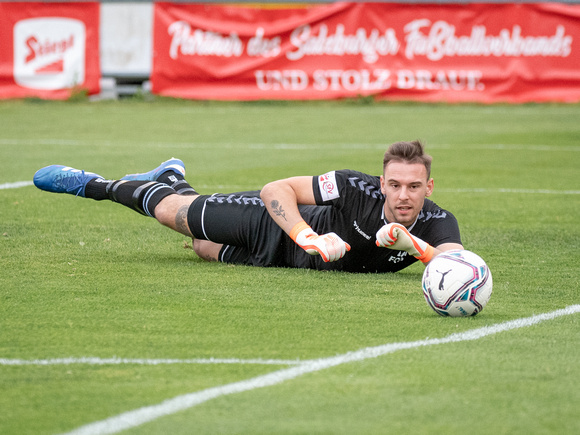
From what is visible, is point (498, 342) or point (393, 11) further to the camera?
point (393, 11)

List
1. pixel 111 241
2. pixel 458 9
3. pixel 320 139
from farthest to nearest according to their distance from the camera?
pixel 458 9, pixel 320 139, pixel 111 241

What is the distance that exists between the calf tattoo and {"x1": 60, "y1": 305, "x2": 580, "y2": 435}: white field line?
1.64m

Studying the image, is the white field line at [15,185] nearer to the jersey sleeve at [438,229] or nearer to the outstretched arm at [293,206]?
the outstretched arm at [293,206]

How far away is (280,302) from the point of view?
5234 mm

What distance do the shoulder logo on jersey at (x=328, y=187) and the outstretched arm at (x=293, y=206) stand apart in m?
0.08

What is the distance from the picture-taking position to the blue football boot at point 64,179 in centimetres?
695

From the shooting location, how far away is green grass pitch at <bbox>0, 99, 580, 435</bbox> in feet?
11.4

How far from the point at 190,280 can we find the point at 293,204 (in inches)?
31.5

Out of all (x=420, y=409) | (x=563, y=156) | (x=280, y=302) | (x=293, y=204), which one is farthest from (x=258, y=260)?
(x=563, y=156)

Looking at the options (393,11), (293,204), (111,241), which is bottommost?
(111,241)

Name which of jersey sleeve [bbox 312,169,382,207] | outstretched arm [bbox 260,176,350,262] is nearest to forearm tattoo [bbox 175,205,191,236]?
outstretched arm [bbox 260,176,350,262]

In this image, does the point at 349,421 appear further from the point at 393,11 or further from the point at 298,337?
the point at 393,11

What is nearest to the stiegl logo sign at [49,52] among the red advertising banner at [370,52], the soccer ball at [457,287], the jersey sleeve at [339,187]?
the red advertising banner at [370,52]

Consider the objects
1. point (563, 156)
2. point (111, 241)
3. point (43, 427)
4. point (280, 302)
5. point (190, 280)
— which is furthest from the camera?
point (563, 156)
